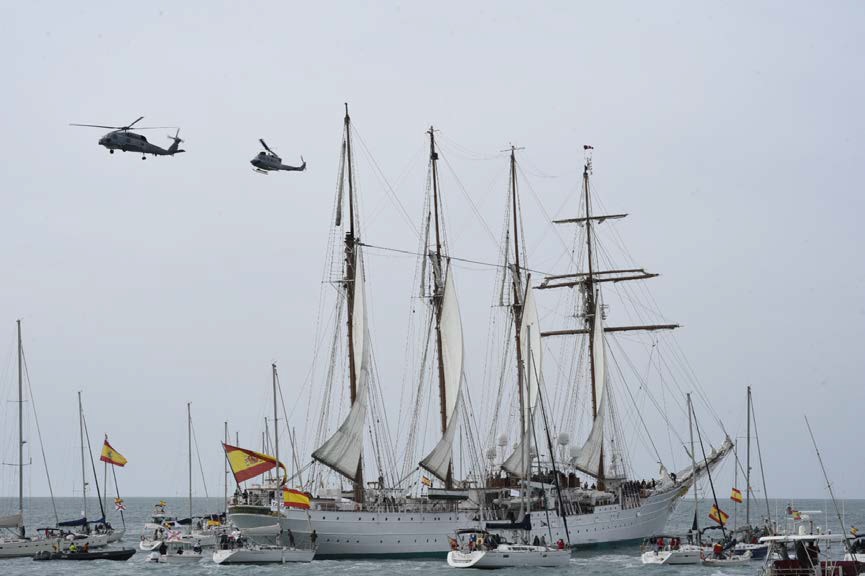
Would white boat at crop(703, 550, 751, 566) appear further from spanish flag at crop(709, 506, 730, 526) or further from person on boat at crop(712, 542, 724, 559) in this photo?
spanish flag at crop(709, 506, 730, 526)

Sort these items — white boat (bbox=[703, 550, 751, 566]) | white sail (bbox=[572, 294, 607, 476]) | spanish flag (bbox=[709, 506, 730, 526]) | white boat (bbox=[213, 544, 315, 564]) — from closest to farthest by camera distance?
white boat (bbox=[213, 544, 315, 564])
white boat (bbox=[703, 550, 751, 566])
spanish flag (bbox=[709, 506, 730, 526])
white sail (bbox=[572, 294, 607, 476])

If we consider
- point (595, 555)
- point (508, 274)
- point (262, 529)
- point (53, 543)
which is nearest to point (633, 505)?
point (595, 555)

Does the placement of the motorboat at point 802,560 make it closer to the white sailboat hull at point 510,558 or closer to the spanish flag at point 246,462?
the white sailboat hull at point 510,558

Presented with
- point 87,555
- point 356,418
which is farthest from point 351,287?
point 87,555

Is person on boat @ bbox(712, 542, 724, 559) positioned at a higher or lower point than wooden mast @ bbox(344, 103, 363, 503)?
lower

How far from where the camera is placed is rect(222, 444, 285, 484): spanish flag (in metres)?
80.5

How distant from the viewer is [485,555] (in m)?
68.1

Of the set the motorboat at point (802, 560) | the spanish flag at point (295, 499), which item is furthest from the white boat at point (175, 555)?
the motorboat at point (802, 560)

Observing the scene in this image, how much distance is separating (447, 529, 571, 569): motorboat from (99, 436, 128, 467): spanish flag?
138 feet

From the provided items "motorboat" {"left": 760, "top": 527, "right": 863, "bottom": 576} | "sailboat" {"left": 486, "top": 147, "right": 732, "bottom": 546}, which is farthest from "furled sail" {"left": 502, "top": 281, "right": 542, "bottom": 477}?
"motorboat" {"left": 760, "top": 527, "right": 863, "bottom": 576}

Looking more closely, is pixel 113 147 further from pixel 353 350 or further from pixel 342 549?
pixel 342 549

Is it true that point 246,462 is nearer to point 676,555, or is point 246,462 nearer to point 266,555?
point 266,555

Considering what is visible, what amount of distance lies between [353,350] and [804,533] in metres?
35.5

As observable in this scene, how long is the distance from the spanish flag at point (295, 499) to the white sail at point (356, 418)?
333 centimetres
